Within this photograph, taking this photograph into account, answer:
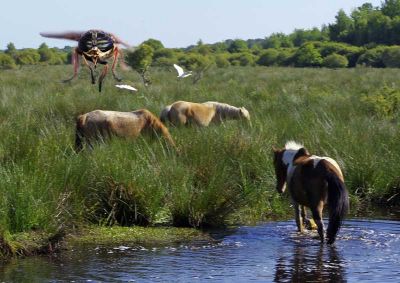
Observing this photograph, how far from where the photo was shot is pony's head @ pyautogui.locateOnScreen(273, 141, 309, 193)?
10781 mm

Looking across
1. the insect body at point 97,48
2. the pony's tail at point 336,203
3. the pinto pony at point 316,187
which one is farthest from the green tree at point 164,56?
the insect body at point 97,48

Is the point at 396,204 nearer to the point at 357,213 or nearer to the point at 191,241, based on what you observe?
the point at 357,213

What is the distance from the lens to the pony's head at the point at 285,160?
10781mm

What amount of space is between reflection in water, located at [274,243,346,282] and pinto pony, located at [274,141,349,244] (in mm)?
289

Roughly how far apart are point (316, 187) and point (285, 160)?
1.14 m

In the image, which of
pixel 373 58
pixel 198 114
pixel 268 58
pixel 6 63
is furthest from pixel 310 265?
pixel 268 58

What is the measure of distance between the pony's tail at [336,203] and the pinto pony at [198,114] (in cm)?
730

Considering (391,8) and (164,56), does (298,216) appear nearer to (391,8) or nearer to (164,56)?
(164,56)

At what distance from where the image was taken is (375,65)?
69.1 metres

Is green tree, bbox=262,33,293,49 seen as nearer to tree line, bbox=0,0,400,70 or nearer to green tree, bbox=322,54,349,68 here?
tree line, bbox=0,0,400,70

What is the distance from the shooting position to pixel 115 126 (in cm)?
1415

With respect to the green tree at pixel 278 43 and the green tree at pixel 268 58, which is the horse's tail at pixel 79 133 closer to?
the green tree at pixel 268 58

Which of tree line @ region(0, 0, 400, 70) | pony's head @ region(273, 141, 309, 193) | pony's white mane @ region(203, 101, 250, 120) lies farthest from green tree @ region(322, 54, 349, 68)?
pony's head @ region(273, 141, 309, 193)

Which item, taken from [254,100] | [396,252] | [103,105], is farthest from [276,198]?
[254,100]
